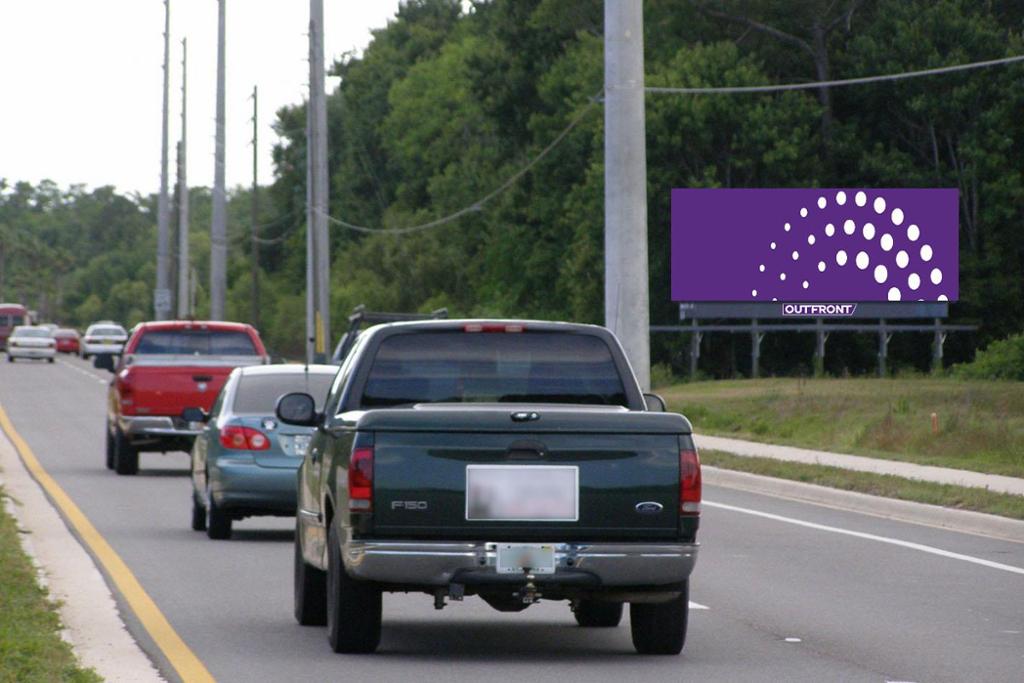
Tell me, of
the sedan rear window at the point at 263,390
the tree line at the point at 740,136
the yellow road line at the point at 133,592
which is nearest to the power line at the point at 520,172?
the tree line at the point at 740,136

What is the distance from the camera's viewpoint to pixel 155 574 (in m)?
15.3

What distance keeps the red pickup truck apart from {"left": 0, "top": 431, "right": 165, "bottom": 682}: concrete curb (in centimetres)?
384

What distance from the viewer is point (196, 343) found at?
2736 cm

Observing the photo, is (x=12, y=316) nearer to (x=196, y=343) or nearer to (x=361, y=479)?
(x=196, y=343)

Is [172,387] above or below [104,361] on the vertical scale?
below

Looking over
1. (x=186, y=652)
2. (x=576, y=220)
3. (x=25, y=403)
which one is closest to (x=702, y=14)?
(x=576, y=220)

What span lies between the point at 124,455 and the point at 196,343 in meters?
1.84

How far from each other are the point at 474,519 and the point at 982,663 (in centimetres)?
285

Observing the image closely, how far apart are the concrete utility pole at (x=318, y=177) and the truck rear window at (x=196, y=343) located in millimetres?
22998

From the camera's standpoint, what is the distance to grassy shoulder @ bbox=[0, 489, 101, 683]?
32.3 ft

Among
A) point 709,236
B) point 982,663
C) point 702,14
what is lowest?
point 982,663

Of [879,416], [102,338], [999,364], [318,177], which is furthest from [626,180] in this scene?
[102,338]

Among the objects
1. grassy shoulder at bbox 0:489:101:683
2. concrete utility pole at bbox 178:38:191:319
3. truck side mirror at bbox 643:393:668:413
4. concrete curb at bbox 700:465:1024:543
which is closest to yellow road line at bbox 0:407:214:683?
grassy shoulder at bbox 0:489:101:683

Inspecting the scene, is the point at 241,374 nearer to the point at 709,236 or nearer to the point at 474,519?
the point at 474,519
